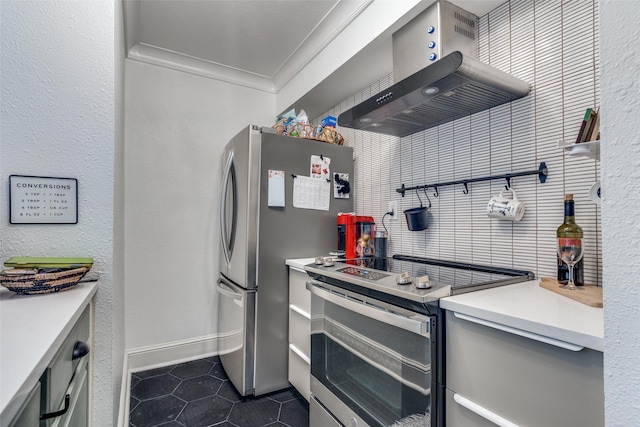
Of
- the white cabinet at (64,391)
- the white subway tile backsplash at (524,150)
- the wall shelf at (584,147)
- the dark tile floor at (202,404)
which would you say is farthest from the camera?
the dark tile floor at (202,404)

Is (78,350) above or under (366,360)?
above

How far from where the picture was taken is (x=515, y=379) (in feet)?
2.65

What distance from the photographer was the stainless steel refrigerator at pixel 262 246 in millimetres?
1924

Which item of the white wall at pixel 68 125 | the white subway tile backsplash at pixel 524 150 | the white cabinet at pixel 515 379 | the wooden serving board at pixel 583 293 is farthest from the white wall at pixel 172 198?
the wooden serving board at pixel 583 293

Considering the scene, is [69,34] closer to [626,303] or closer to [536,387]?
[626,303]

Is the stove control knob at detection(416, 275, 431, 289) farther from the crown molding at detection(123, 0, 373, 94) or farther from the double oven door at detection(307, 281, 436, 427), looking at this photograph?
the crown molding at detection(123, 0, 373, 94)

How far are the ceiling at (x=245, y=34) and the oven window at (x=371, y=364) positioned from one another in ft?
4.81

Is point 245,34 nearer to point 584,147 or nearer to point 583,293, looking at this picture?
point 584,147

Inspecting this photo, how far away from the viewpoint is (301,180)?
210 cm

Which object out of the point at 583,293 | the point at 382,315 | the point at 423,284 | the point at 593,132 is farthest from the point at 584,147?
the point at 382,315

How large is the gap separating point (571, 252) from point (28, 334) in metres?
1.51

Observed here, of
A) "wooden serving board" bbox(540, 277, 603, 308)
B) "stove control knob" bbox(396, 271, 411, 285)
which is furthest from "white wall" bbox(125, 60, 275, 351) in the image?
"wooden serving board" bbox(540, 277, 603, 308)

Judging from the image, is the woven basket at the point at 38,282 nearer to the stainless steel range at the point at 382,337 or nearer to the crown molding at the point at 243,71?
the stainless steel range at the point at 382,337

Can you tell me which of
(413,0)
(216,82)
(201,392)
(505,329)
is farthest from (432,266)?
(216,82)
